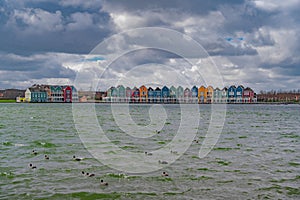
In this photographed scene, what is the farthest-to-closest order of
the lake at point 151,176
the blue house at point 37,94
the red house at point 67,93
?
the red house at point 67,93 < the blue house at point 37,94 < the lake at point 151,176

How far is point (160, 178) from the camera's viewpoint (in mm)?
13914

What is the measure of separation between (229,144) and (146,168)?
1065 centimetres

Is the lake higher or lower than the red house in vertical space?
lower

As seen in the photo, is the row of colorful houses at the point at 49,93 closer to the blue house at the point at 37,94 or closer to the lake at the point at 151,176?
the blue house at the point at 37,94

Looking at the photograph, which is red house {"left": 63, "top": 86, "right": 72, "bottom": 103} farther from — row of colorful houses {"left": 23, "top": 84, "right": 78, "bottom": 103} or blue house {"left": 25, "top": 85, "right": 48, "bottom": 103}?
blue house {"left": 25, "top": 85, "right": 48, "bottom": 103}

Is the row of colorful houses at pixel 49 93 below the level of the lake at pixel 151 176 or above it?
above

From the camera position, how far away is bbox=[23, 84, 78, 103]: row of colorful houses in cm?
19050

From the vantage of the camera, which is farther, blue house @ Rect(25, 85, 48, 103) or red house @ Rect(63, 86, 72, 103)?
red house @ Rect(63, 86, 72, 103)

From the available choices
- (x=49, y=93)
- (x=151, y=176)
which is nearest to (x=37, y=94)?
(x=49, y=93)

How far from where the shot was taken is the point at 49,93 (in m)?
192

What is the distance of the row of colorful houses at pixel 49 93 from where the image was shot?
625 ft

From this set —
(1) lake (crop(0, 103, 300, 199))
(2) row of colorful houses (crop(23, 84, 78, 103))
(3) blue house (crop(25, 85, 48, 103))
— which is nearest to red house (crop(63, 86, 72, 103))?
(2) row of colorful houses (crop(23, 84, 78, 103))

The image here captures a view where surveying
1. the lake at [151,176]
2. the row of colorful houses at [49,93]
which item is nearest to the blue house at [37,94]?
the row of colorful houses at [49,93]

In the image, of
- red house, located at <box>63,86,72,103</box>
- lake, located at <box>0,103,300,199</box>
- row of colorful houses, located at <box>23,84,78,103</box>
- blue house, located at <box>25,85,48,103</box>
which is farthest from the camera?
red house, located at <box>63,86,72,103</box>
